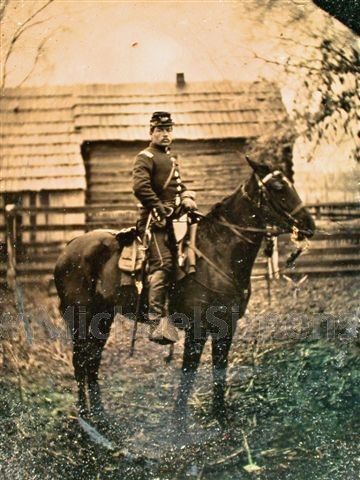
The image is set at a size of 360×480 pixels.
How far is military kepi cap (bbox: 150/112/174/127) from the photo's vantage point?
264cm

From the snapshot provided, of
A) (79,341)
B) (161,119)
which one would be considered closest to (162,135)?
(161,119)

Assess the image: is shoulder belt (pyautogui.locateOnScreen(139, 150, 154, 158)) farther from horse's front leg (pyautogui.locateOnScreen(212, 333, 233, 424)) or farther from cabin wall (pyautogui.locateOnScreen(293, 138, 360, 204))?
horse's front leg (pyautogui.locateOnScreen(212, 333, 233, 424))

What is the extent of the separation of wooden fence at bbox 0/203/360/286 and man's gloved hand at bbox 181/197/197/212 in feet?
0.56

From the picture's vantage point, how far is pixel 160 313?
8.93 feet

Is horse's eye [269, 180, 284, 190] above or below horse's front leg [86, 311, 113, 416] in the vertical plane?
above

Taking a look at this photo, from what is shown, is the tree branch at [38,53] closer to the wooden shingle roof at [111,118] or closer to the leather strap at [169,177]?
the wooden shingle roof at [111,118]

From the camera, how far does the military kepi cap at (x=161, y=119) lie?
8.68 ft

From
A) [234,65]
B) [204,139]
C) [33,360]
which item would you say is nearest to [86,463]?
[33,360]

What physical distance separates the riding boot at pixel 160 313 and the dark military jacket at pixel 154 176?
0.25 m

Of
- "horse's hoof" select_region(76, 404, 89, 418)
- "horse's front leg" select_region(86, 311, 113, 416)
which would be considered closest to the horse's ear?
"horse's front leg" select_region(86, 311, 113, 416)

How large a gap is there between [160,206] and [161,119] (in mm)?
287

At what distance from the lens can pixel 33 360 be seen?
111 inches

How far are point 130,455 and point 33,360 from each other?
48 cm

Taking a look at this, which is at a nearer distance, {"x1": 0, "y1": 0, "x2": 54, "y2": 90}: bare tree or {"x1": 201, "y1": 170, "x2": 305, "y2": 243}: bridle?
{"x1": 201, "y1": 170, "x2": 305, "y2": 243}: bridle
